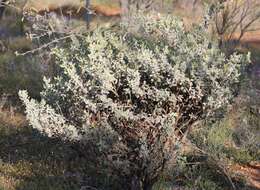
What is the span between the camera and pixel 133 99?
630 cm

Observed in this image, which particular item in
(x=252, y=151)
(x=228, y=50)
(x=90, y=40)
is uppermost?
(x=90, y=40)

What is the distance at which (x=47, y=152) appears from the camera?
7699 mm

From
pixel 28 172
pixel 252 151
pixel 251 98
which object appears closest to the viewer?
pixel 28 172

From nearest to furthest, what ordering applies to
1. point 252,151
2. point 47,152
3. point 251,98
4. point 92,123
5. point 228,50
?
point 92,123, point 47,152, point 252,151, point 251,98, point 228,50

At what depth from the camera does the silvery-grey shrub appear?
20.0 ft

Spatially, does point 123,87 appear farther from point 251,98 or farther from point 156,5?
point 156,5

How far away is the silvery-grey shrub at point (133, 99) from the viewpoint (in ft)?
20.0

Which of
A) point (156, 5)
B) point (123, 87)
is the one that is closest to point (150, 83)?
point (123, 87)

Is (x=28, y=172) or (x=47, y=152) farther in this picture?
(x=47, y=152)

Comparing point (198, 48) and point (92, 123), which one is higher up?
point (198, 48)

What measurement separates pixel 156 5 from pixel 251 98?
607cm

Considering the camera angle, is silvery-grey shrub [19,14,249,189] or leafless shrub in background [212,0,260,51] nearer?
silvery-grey shrub [19,14,249,189]

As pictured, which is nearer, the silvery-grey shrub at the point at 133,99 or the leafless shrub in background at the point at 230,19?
the silvery-grey shrub at the point at 133,99

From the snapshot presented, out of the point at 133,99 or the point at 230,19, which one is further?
the point at 230,19
